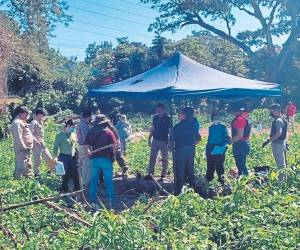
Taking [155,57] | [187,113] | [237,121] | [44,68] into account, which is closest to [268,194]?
[187,113]

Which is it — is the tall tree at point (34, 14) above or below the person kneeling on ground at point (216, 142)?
above

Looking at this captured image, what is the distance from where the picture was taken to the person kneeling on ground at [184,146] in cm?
775

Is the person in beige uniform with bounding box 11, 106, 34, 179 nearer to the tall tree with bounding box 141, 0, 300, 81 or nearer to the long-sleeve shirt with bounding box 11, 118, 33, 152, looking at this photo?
the long-sleeve shirt with bounding box 11, 118, 33, 152

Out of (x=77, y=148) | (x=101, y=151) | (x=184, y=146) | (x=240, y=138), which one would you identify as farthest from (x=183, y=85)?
(x=77, y=148)

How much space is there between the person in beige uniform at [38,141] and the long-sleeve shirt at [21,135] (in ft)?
1.23

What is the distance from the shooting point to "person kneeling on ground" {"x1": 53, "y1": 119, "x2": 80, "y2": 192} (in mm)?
7980

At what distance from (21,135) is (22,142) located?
0.12 metres

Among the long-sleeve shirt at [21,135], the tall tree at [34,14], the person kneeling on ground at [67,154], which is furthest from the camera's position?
the tall tree at [34,14]

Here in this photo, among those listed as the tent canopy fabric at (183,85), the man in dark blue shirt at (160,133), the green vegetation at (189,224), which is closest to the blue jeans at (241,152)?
the tent canopy fabric at (183,85)

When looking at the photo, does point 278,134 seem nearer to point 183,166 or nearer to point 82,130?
point 183,166

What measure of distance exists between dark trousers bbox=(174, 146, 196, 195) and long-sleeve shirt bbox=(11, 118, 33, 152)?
8.82ft

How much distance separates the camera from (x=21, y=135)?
329 inches

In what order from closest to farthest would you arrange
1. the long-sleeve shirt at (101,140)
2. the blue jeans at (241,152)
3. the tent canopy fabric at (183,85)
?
the long-sleeve shirt at (101,140) < the tent canopy fabric at (183,85) < the blue jeans at (241,152)

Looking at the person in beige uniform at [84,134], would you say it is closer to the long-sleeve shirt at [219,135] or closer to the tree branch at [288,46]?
the long-sleeve shirt at [219,135]
